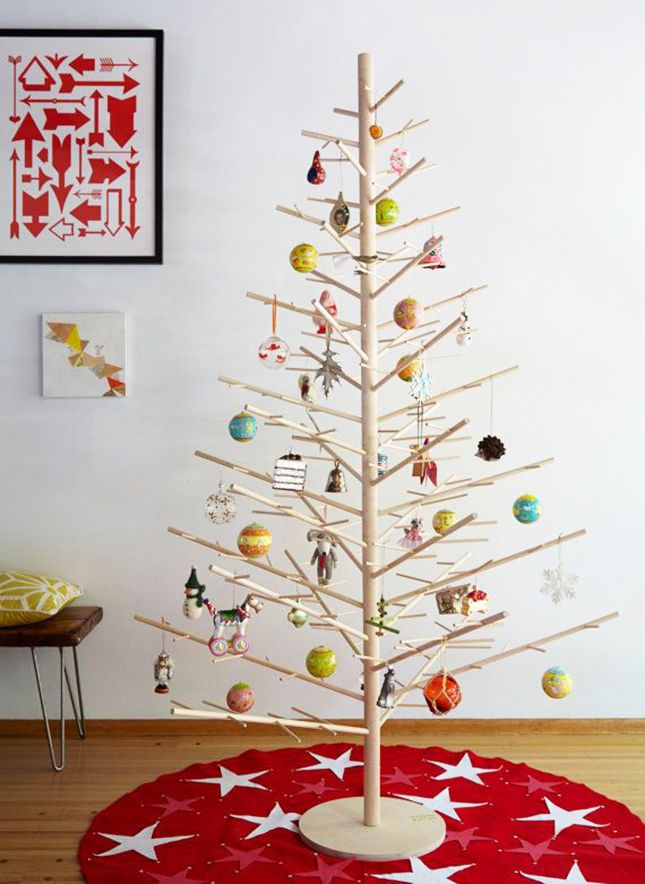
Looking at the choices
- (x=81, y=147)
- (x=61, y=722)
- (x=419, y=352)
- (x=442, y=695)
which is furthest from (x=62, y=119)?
(x=442, y=695)

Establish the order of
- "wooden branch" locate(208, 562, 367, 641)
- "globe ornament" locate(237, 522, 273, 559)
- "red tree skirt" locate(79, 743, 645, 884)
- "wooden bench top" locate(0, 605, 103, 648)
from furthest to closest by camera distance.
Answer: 1. "wooden bench top" locate(0, 605, 103, 648)
2. "globe ornament" locate(237, 522, 273, 559)
3. "red tree skirt" locate(79, 743, 645, 884)
4. "wooden branch" locate(208, 562, 367, 641)

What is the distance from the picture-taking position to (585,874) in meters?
2.52

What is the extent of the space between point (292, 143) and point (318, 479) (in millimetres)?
1120

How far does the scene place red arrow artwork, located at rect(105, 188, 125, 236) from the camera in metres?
3.53

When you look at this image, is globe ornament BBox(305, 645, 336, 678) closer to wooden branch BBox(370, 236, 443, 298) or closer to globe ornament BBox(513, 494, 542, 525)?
globe ornament BBox(513, 494, 542, 525)

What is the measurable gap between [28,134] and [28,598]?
1.51 meters

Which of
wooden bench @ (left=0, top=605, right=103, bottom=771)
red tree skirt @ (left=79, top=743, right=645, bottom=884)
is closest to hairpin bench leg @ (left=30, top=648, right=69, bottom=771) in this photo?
wooden bench @ (left=0, top=605, right=103, bottom=771)

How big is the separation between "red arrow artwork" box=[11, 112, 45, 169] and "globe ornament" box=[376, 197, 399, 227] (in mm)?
1349

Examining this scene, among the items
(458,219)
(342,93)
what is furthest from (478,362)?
(342,93)

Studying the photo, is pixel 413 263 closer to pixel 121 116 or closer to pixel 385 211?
pixel 385 211

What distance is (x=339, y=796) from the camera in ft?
9.77

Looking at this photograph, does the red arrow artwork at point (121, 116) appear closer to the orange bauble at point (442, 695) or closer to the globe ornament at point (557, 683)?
the orange bauble at point (442, 695)

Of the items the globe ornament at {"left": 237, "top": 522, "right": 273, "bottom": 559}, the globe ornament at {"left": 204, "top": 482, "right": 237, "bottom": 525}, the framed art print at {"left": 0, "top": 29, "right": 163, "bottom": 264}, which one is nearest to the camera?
the globe ornament at {"left": 237, "top": 522, "right": 273, "bottom": 559}

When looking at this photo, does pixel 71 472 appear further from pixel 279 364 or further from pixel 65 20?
pixel 65 20
